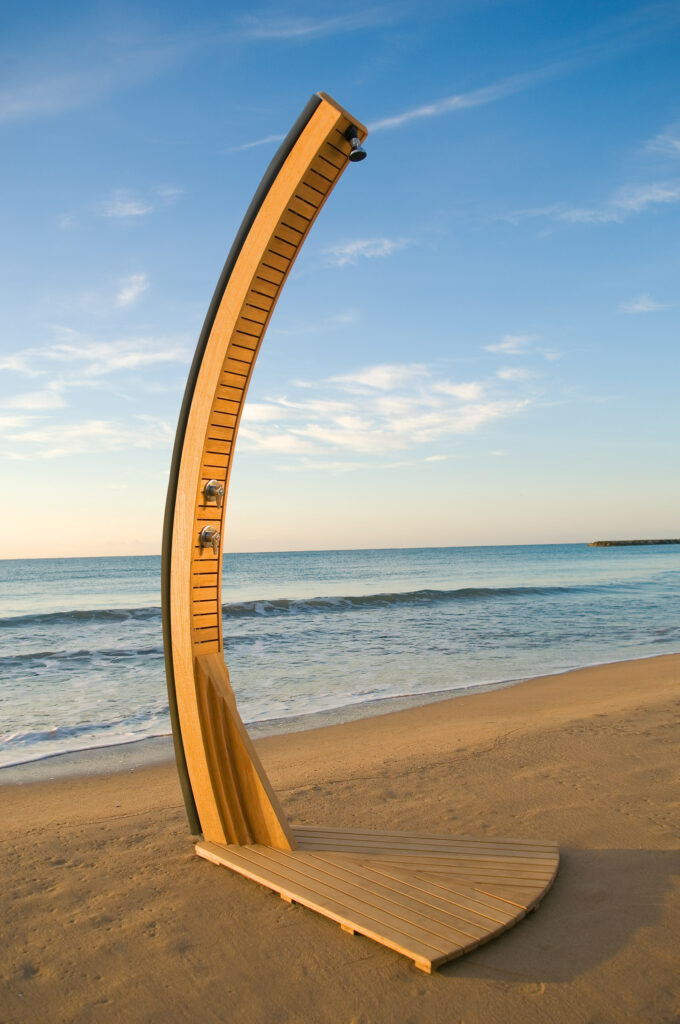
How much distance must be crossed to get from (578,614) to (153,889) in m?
18.9

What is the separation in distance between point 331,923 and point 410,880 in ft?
1.48

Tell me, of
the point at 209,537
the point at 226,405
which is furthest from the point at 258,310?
the point at 209,537

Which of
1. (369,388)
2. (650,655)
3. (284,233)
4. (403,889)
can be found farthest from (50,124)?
(369,388)

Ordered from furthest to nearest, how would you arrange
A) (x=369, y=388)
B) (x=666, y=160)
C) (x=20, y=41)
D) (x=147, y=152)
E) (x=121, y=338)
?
(x=369, y=388) → (x=121, y=338) → (x=666, y=160) → (x=147, y=152) → (x=20, y=41)

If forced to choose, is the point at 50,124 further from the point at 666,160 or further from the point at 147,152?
the point at 666,160

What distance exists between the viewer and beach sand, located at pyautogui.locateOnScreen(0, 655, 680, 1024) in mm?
2432

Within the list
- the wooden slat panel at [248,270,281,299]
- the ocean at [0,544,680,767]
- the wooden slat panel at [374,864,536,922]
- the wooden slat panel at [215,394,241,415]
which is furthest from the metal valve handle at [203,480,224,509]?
the ocean at [0,544,680,767]

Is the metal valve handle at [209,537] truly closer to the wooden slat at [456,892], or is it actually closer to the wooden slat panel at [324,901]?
the wooden slat panel at [324,901]

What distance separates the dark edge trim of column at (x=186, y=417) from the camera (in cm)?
327

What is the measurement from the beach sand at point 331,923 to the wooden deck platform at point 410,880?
0.07 m

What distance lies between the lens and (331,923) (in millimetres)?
2930

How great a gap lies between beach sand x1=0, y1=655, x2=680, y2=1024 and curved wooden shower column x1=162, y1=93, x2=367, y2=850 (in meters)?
0.37

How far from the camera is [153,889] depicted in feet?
11.0

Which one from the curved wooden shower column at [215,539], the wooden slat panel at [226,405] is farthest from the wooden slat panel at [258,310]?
the wooden slat panel at [226,405]
